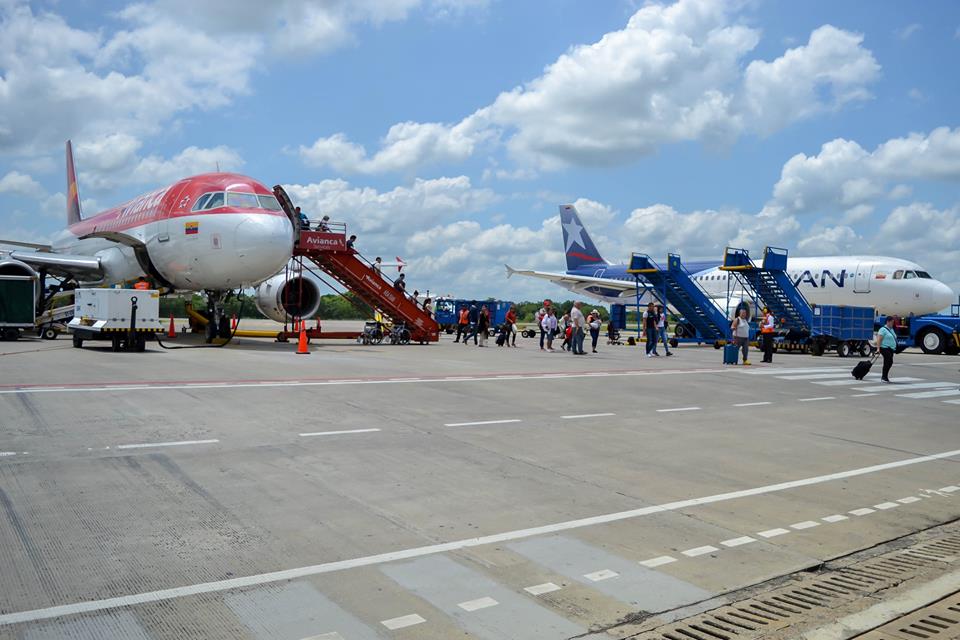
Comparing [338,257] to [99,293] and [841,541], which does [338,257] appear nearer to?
[99,293]

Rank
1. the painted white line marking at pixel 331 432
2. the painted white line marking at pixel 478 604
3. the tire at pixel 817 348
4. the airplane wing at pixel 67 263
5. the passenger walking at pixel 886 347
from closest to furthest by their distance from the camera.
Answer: the painted white line marking at pixel 478 604 < the painted white line marking at pixel 331 432 < the passenger walking at pixel 886 347 < the airplane wing at pixel 67 263 < the tire at pixel 817 348

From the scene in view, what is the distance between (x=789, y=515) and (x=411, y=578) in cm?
315

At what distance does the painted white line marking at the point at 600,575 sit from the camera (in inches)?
165

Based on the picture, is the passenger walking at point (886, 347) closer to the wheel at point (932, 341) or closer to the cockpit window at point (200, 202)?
the wheel at point (932, 341)

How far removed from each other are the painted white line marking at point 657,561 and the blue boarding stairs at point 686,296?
83.3 ft

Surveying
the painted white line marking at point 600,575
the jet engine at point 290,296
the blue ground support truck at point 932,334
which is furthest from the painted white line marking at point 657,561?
the blue ground support truck at point 932,334

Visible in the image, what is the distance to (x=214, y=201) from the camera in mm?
18500

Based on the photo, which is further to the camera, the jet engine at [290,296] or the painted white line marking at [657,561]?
the jet engine at [290,296]

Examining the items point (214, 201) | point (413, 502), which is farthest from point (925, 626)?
point (214, 201)

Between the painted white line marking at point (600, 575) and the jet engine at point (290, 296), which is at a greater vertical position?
the jet engine at point (290, 296)

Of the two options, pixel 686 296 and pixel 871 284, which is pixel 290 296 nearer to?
pixel 686 296

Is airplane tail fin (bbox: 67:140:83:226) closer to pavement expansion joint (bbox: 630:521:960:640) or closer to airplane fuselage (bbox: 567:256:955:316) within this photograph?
airplane fuselage (bbox: 567:256:955:316)

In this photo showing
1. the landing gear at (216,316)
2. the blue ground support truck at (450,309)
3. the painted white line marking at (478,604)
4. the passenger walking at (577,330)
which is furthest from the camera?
the blue ground support truck at (450,309)

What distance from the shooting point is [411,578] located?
4.07 metres
